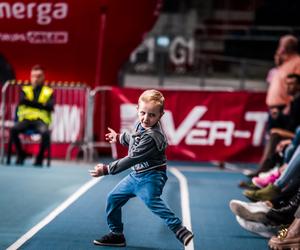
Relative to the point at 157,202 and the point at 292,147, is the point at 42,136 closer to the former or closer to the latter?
the point at 292,147

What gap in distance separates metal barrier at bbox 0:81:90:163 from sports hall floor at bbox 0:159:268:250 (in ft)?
2.94

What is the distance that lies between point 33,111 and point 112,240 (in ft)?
16.9

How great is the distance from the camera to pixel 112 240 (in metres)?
5.32

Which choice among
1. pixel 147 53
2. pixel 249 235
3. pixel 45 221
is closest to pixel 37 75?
pixel 45 221

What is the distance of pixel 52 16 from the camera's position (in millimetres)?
11180

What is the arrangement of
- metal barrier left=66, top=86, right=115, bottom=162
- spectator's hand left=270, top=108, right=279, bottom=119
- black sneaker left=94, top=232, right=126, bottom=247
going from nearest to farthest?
black sneaker left=94, top=232, right=126, bottom=247, spectator's hand left=270, top=108, right=279, bottom=119, metal barrier left=66, top=86, right=115, bottom=162

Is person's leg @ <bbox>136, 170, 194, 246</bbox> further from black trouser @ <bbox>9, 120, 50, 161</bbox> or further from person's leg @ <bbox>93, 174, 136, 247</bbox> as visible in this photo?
black trouser @ <bbox>9, 120, 50, 161</bbox>

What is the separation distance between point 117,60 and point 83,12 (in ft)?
3.33

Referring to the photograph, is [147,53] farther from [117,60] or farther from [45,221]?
[45,221]

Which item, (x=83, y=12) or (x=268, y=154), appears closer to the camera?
(x=268, y=154)

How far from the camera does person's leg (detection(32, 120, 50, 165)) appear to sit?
10062mm

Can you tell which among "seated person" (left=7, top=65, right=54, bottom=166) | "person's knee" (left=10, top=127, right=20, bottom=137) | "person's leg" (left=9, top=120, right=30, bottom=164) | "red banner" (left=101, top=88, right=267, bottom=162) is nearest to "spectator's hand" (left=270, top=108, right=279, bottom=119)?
"red banner" (left=101, top=88, right=267, bottom=162)

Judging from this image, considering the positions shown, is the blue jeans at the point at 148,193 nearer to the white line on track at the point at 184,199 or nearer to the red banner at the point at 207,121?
the white line on track at the point at 184,199

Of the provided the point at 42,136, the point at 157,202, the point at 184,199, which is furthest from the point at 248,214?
the point at 42,136
